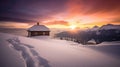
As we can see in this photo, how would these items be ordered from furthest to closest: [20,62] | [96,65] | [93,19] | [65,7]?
[93,19]
[65,7]
[96,65]
[20,62]

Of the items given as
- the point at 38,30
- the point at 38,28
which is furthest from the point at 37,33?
the point at 38,28

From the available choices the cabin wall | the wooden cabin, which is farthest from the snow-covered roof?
the cabin wall

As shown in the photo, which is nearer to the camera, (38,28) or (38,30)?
(38,30)

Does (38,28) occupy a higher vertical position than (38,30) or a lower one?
higher

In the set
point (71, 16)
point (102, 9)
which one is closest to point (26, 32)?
point (71, 16)

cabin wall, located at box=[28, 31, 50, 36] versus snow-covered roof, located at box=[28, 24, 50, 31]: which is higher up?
snow-covered roof, located at box=[28, 24, 50, 31]

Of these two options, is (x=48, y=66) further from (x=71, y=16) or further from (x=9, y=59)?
(x=71, y=16)

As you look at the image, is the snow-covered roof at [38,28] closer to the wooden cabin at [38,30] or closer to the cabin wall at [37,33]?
the wooden cabin at [38,30]

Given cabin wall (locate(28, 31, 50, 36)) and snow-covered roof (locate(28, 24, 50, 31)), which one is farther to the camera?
cabin wall (locate(28, 31, 50, 36))

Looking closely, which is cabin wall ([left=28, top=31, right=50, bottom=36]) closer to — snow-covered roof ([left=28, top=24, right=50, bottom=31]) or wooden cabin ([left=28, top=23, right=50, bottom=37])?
Answer: wooden cabin ([left=28, top=23, right=50, bottom=37])

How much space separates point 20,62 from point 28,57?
578 mm

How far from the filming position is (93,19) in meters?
12.3

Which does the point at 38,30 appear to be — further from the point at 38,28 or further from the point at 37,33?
the point at 37,33

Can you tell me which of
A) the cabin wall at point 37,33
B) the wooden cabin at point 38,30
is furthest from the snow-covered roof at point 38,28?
the cabin wall at point 37,33
